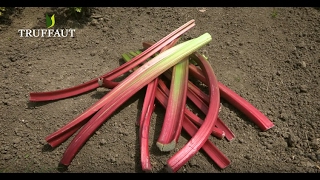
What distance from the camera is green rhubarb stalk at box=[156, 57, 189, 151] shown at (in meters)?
2.80

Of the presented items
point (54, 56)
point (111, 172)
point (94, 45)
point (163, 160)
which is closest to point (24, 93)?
point (54, 56)

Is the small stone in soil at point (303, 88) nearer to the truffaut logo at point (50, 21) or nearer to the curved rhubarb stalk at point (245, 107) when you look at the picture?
the curved rhubarb stalk at point (245, 107)

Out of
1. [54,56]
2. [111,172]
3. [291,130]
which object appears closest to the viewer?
[111,172]

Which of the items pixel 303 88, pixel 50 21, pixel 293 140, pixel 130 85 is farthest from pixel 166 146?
pixel 50 21

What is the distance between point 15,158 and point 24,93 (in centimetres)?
82

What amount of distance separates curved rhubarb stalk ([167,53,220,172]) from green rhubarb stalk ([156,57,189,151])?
12 cm

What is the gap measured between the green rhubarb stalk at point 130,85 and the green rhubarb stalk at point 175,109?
12 cm

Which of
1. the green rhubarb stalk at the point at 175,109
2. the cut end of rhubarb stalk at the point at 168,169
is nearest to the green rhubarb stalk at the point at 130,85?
the green rhubarb stalk at the point at 175,109

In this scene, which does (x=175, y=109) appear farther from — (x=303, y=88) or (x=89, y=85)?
(x=303, y=88)

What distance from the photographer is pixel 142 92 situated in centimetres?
349

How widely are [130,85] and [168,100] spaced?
0.42m

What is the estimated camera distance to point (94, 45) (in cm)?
413

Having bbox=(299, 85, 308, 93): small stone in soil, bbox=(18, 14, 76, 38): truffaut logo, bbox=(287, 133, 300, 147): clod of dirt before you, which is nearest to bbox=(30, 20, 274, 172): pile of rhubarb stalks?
bbox=(287, 133, 300, 147): clod of dirt

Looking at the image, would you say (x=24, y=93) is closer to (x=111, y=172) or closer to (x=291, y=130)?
(x=111, y=172)
